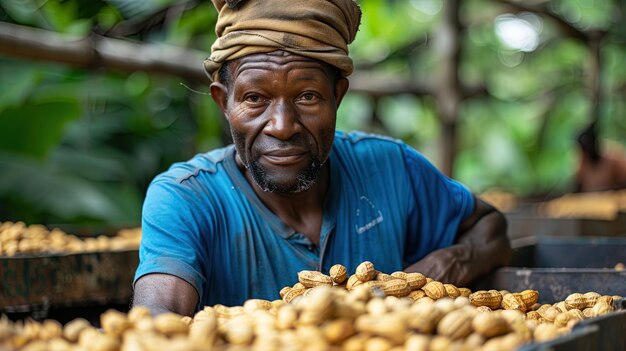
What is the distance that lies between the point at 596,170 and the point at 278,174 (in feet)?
22.8

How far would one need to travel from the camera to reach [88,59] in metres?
5.17

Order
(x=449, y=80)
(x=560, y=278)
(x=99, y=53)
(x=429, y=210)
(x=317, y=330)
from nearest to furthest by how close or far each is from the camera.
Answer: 1. (x=317, y=330)
2. (x=560, y=278)
3. (x=429, y=210)
4. (x=99, y=53)
5. (x=449, y=80)

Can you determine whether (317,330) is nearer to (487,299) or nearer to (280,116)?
(487,299)

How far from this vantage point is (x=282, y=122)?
249 cm

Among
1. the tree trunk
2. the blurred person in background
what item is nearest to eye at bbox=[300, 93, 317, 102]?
the tree trunk

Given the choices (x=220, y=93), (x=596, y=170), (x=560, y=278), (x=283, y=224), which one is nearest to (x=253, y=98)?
(x=220, y=93)

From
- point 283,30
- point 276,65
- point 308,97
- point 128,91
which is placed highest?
point 128,91

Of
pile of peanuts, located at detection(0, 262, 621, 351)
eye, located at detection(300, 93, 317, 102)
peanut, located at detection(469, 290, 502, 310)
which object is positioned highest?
eye, located at detection(300, 93, 317, 102)

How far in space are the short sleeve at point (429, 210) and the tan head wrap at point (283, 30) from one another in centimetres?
59

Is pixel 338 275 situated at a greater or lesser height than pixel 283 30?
lesser

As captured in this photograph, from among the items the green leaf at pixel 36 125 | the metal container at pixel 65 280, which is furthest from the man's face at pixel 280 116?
the green leaf at pixel 36 125

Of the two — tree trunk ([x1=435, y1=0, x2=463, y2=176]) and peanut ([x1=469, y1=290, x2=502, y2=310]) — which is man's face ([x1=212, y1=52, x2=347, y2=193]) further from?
tree trunk ([x1=435, y1=0, x2=463, y2=176])

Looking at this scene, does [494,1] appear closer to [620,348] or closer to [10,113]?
[10,113]

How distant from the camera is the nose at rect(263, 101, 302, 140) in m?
2.50
